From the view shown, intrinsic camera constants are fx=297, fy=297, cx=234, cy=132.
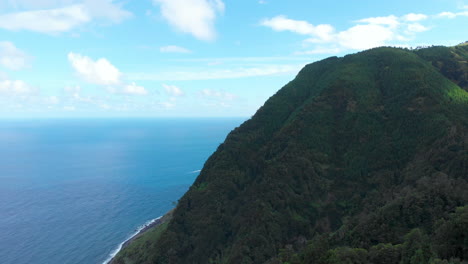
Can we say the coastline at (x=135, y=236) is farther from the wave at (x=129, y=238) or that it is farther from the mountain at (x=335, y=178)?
the mountain at (x=335, y=178)

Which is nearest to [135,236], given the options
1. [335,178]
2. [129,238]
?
[129,238]

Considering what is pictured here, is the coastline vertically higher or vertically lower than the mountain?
lower

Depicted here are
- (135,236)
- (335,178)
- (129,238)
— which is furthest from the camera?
(135,236)

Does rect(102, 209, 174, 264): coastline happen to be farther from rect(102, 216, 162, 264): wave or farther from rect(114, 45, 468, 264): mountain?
rect(114, 45, 468, 264): mountain

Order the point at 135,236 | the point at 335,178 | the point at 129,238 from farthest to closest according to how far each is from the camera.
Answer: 1. the point at 135,236
2. the point at 129,238
3. the point at 335,178

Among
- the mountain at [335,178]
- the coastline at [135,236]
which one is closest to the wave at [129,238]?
the coastline at [135,236]

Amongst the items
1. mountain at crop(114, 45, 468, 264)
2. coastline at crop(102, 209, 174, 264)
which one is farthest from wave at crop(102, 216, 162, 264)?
mountain at crop(114, 45, 468, 264)

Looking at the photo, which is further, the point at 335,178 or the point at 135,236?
the point at 135,236

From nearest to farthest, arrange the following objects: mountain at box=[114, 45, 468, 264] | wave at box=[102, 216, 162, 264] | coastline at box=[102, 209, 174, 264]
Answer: mountain at box=[114, 45, 468, 264] < wave at box=[102, 216, 162, 264] < coastline at box=[102, 209, 174, 264]

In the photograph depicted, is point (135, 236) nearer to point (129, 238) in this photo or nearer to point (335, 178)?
point (129, 238)

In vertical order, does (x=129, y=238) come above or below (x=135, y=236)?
below
